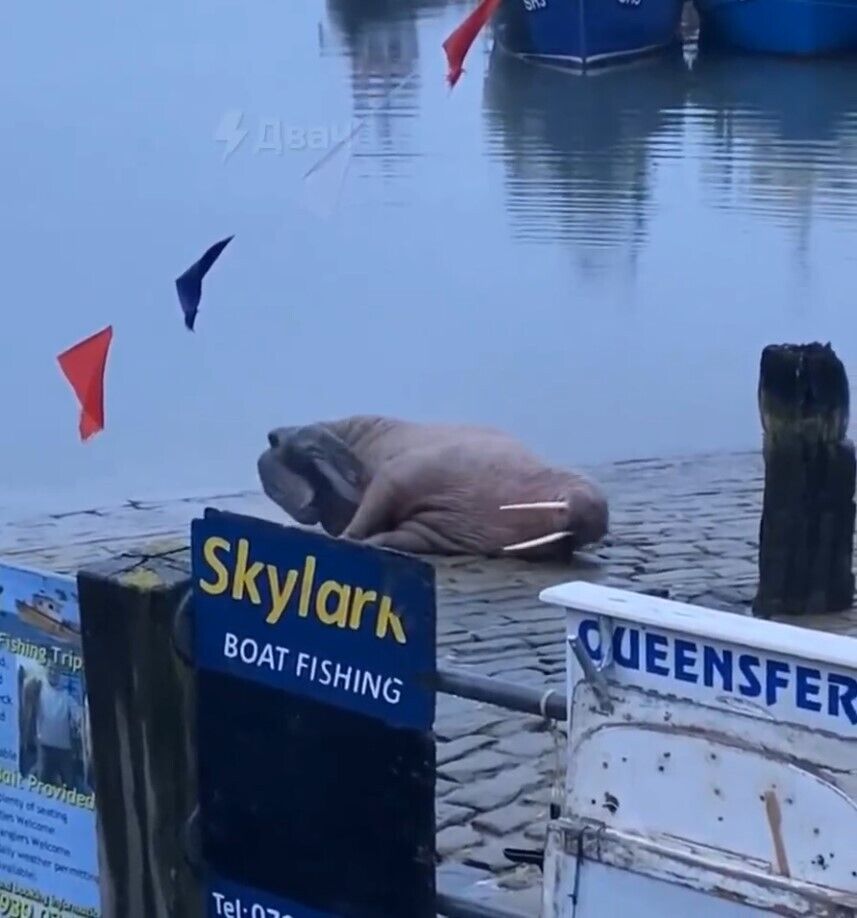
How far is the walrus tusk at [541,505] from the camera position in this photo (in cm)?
841

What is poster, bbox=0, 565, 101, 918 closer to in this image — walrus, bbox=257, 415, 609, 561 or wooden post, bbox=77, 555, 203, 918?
wooden post, bbox=77, 555, 203, 918

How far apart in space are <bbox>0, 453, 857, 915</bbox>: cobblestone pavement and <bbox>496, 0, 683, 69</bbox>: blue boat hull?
25.3 m

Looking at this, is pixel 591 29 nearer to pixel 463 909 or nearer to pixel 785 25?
pixel 785 25

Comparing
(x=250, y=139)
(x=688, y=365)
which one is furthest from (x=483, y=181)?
(x=688, y=365)

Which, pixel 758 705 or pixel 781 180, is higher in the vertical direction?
pixel 758 705

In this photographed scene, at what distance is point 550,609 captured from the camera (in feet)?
24.6

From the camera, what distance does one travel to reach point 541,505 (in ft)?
27.8

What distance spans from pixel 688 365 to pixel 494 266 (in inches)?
175

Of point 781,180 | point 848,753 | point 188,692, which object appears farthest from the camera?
point 781,180

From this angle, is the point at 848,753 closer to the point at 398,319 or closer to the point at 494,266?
the point at 398,319

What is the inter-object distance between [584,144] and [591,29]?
7.23 metres

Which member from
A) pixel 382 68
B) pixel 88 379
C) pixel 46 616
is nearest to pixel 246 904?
pixel 46 616

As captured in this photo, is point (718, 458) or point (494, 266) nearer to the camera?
point (718, 458)

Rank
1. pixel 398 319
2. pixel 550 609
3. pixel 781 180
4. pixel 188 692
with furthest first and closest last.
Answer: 1. pixel 781 180
2. pixel 398 319
3. pixel 550 609
4. pixel 188 692
